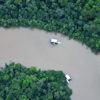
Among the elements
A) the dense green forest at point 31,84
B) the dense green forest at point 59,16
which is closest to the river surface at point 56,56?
the dense green forest at point 59,16

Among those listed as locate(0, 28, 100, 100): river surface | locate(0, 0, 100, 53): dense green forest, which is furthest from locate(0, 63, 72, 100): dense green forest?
locate(0, 0, 100, 53): dense green forest

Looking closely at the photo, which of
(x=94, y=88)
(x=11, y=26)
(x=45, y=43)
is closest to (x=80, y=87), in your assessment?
(x=94, y=88)

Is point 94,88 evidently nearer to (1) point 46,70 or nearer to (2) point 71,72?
(2) point 71,72

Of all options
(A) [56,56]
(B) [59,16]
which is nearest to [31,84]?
(A) [56,56]

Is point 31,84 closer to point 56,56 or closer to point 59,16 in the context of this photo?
point 56,56

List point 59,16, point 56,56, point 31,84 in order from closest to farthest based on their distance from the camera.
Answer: point 31,84 → point 56,56 → point 59,16

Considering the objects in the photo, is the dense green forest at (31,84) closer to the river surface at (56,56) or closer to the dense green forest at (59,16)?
the river surface at (56,56)
